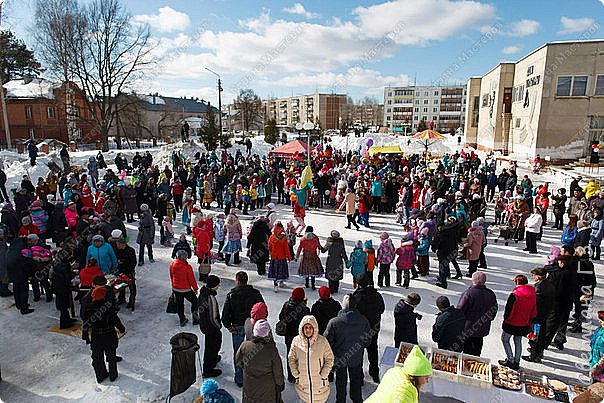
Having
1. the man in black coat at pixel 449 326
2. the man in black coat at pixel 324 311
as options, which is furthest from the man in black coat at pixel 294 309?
the man in black coat at pixel 449 326

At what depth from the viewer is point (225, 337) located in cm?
621

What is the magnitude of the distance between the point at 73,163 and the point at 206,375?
75.9 feet

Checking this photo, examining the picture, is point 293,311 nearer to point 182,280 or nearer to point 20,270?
point 182,280

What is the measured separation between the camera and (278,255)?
7.65 metres

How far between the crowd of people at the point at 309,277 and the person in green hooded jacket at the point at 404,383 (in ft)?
0.03

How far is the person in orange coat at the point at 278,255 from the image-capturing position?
763 cm

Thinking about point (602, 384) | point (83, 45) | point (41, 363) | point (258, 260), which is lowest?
point (41, 363)

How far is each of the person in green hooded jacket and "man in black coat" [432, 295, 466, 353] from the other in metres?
2.03

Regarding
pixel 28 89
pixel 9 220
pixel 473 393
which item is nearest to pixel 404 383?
pixel 473 393

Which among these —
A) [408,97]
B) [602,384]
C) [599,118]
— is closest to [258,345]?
[602,384]

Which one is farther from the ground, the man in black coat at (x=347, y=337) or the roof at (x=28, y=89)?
the roof at (x=28, y=89)

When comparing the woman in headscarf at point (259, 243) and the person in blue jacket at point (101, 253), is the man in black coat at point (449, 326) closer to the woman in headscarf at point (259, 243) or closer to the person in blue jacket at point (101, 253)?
the woman in headscarf at point (259, 243)

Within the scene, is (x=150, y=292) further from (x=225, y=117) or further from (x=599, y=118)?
(x=225, y=117)

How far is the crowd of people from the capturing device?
4.27 meters
